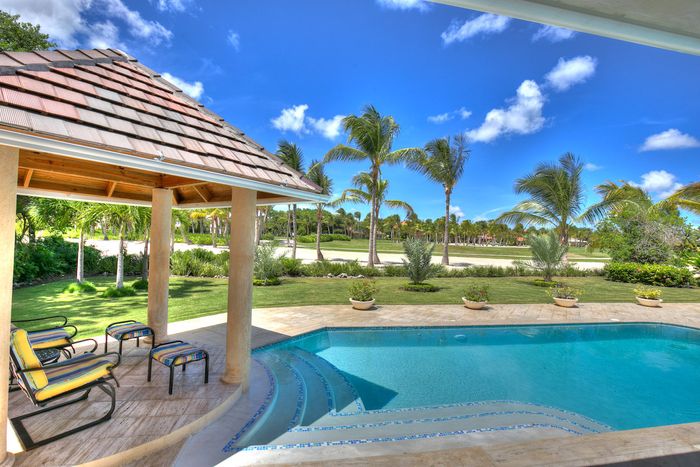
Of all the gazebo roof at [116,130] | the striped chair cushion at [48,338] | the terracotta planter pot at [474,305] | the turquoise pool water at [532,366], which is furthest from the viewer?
the terracotta planter pot at [474,305]

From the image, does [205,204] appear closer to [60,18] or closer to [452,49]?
[60,18]

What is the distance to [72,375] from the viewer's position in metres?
3.50

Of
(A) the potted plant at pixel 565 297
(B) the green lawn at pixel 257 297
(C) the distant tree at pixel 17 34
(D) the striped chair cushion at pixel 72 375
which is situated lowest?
(B) the green lawn at pixel 257 297

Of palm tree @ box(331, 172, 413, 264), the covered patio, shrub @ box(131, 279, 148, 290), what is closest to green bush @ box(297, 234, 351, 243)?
palm tree @ box(331, 172, 413, 264)

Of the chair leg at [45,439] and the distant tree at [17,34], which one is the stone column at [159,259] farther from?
the distant tree at [17,34]

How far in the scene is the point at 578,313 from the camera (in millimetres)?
10727

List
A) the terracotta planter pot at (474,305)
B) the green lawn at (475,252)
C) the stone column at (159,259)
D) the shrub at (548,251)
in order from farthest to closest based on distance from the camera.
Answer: the green lawn at (475,252), the shrub at (548,251), the terracotta planter pot at (474,305), the stone column at (159,259)

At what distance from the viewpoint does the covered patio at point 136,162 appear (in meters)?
2.54

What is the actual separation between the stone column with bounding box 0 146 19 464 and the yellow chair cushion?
57 centimetres

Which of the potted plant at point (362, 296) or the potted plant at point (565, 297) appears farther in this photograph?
the potted plant at point (565, 297)

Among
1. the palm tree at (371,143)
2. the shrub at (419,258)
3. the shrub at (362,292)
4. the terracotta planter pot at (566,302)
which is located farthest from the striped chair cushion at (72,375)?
the palm tree at (371,143)

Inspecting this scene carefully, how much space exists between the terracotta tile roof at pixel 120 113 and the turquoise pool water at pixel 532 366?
163 inches

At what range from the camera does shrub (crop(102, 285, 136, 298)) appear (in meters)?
11.0

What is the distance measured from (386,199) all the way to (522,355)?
17.9m
